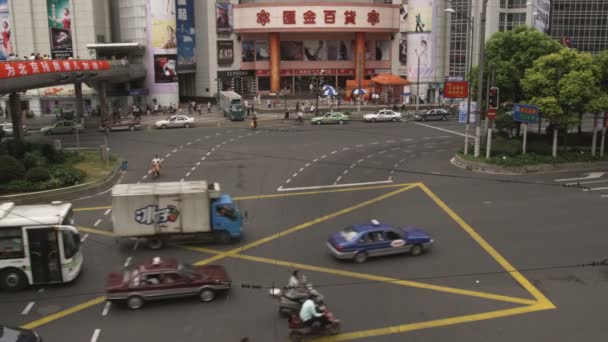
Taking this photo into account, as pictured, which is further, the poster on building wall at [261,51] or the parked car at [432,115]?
the poster on building wall at [261,51]

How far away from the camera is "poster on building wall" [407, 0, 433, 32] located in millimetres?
80312

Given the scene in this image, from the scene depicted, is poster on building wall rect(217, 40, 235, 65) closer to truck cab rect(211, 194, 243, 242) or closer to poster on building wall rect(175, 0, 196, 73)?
poster on building wall rect(175, 0, 196, 73)

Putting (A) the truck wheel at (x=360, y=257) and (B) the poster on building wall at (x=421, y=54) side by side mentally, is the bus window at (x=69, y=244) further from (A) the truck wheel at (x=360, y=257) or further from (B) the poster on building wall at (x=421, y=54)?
(B) the poster on building wall at (x=421, y=54)

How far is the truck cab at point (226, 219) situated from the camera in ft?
76.8

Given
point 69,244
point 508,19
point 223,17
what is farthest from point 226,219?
point 508,19

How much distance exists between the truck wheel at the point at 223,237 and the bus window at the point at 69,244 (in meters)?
5.52

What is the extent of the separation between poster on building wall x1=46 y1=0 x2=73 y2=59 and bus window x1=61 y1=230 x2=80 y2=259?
57081 mm

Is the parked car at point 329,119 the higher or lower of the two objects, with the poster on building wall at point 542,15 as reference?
lower

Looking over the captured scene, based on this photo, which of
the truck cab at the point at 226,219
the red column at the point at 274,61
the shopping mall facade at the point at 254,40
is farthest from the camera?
the red column at the point at 274,61

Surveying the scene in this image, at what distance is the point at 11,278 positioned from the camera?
19344 mm

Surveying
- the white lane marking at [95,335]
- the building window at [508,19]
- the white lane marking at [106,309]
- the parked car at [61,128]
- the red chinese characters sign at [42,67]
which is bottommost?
the white lane marking at [95,335]

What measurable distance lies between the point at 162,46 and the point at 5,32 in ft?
58.2

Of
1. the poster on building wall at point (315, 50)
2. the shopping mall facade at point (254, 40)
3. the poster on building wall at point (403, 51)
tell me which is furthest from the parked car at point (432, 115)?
the poster on building wall at point (315, 50)

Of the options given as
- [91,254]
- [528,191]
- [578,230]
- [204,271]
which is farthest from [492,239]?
[91,254]
